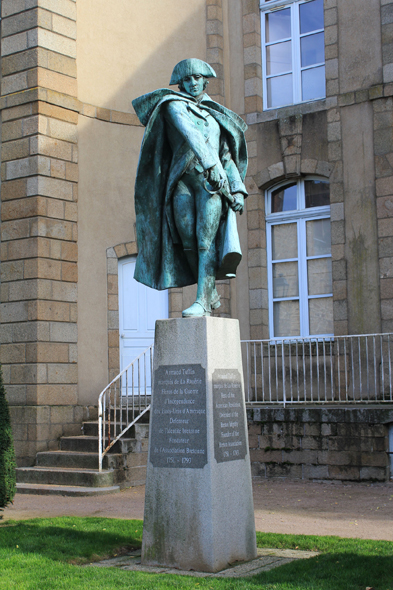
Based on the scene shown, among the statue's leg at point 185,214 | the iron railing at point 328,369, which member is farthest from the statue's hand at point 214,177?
the iron railing at point 328,369

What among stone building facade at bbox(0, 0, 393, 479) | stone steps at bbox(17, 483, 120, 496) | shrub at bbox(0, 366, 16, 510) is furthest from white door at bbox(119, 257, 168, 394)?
shrub at bbox(0, 366, 16, 510)

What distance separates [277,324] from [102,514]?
5.56 m

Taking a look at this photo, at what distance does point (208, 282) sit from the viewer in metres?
4.93

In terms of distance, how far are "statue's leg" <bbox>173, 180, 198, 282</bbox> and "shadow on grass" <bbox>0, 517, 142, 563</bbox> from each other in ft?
6.68

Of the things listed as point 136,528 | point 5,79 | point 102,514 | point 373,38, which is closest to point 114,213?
point 5,79

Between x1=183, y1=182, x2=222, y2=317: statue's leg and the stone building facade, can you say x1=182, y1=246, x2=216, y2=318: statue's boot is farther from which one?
the stone building facade

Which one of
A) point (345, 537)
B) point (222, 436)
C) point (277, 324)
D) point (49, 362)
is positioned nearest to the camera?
point (222, 436)

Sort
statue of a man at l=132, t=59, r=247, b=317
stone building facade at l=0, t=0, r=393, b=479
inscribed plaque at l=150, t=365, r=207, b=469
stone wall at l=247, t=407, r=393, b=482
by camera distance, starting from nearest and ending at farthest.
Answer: inscribed plaque at l=150, t=365, r=207, b=469, statue of a man at l=132, t=59, r=247, b=317, stone wall at l=247, t=407, r=393, b=482, stone building facade at l=0, t=0, r=393, b=479

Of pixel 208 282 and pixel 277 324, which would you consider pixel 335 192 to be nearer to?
pixel 277 324

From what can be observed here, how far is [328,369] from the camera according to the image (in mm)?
11016

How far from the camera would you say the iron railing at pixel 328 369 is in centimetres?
1008

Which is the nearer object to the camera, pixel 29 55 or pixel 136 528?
pixel 136 528

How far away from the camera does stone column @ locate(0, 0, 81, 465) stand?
979cm

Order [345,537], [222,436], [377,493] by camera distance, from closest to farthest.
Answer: [222,436] < [345,537] < [377,493]
